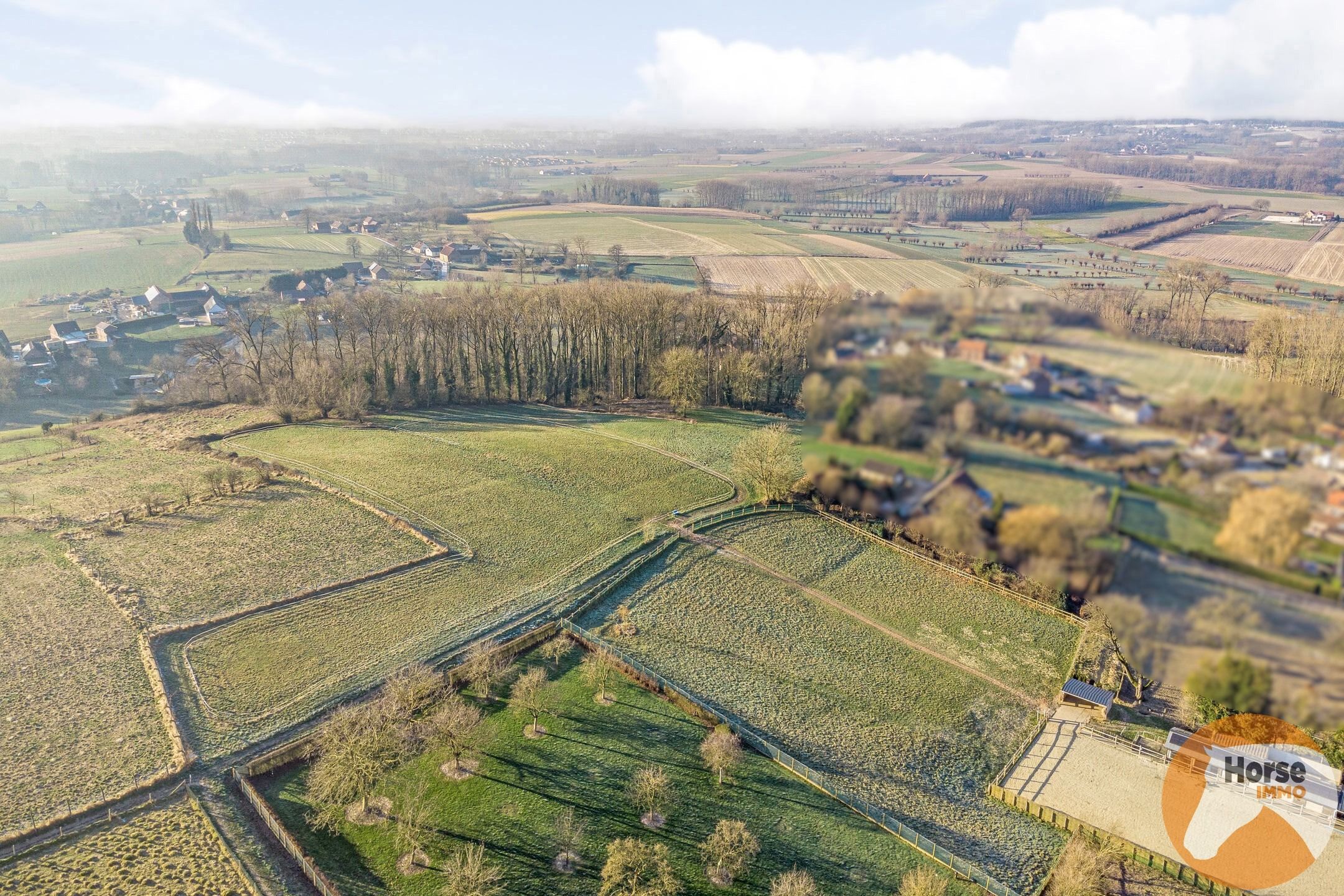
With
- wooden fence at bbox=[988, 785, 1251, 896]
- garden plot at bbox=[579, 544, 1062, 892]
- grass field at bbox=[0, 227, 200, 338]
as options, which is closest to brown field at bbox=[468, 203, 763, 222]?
grass field at bbox=[0, 227, 200, 338]

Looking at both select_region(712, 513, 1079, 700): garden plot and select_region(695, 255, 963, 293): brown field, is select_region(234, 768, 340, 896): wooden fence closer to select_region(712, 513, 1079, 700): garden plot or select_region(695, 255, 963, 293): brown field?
select_region(712, 513, 1079, 700): garden plot

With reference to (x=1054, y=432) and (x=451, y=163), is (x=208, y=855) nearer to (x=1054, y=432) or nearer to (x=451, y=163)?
(x=1054, y=432)

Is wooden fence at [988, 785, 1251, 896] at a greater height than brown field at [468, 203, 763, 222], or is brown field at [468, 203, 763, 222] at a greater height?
brown field at [468, 203, 763, 222]

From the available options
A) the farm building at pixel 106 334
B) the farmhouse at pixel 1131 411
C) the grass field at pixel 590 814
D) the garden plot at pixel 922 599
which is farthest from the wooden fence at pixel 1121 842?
the farm building at pixel 106 334

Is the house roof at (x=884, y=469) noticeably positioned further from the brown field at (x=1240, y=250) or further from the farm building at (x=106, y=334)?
the brown field at (x=1240, y=250)

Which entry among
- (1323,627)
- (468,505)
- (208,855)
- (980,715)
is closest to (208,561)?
(468,505)

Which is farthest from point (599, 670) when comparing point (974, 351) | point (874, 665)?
point (974, 351)

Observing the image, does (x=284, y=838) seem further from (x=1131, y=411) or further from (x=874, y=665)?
(x=1131, y=411)
